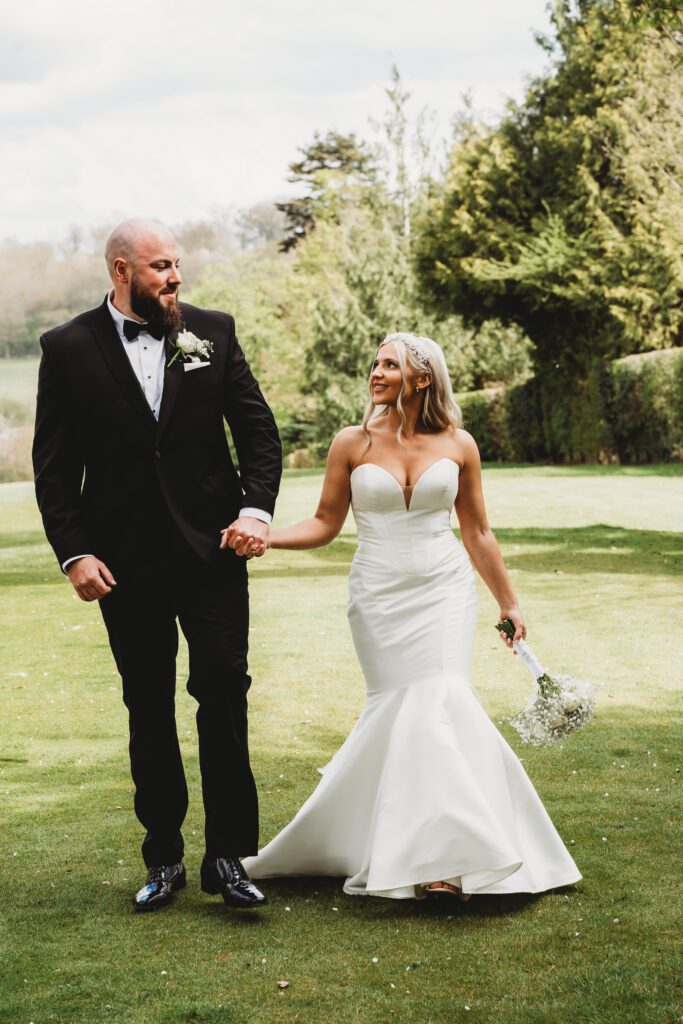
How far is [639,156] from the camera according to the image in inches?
1196

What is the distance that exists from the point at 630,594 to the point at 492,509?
411 inches

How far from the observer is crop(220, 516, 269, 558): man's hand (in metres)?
4.45

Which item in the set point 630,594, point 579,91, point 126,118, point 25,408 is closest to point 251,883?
point 630,594

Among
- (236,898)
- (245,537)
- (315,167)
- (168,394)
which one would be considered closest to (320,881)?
(236,898)

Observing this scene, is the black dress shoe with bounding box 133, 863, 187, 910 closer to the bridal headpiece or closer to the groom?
the groom

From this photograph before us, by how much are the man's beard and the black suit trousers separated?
66 centimetres

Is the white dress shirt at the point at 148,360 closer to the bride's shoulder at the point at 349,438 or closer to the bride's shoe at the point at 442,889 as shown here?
the bride's shoulder at the point at 349,438

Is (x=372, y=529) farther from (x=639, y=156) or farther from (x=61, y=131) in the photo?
(x=61, y=131)

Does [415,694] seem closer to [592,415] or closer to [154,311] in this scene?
[154,311]

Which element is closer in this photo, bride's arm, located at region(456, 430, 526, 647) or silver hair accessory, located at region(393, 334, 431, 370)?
silver hair accessory, located at region(393, 334, 431, 370)

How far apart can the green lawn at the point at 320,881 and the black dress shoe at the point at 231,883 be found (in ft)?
0.22

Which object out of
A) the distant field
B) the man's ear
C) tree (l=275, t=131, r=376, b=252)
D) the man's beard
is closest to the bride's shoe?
the man's beard

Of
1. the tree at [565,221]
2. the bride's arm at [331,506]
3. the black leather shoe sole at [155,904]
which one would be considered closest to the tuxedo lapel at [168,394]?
the bride's arm at [331,506]

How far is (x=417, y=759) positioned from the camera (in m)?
4.64
